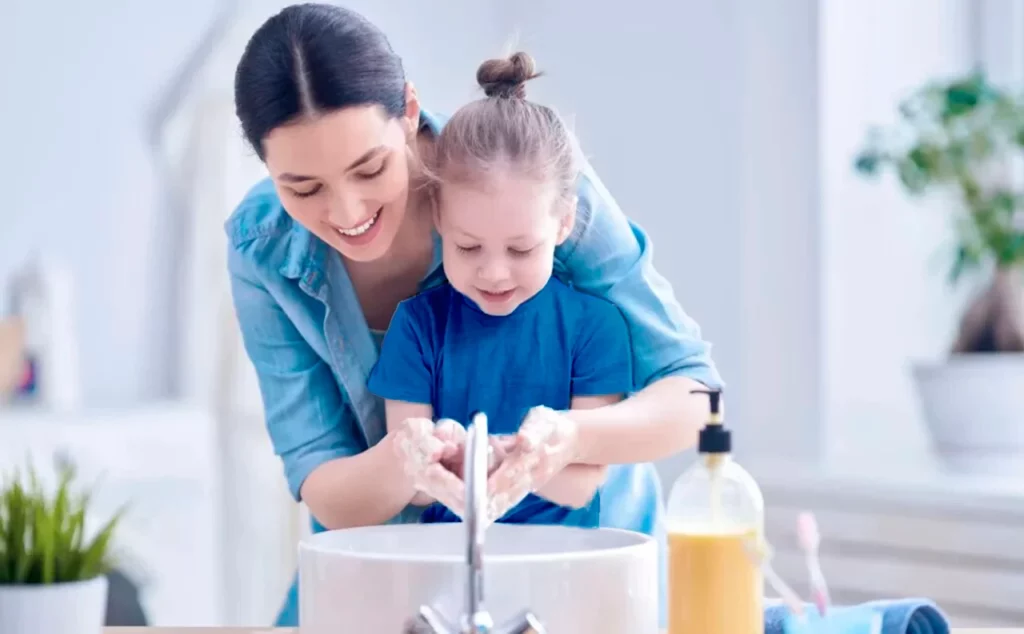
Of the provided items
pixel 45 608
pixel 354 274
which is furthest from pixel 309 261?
pixel 45 608

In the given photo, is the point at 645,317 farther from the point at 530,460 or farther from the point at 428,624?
the point at 428,624

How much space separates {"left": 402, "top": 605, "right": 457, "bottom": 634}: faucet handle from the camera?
0.82 meters

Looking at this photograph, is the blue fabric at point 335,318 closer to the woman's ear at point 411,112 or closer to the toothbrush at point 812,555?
the woman's ear at point 411,112

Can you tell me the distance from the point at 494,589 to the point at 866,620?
31 cm

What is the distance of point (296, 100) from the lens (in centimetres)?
111

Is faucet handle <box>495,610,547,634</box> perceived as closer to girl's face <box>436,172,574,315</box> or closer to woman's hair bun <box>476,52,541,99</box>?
girl's face <box>436,172,574,315</box>

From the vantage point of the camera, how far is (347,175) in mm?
1131

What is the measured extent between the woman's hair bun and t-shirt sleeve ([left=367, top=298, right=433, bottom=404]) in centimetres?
22

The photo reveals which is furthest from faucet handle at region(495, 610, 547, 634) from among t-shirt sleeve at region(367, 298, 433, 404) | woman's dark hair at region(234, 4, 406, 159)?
woman's dark hair at region(234, 4, 406, 159)

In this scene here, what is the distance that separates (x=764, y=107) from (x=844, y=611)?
1896 millimetres

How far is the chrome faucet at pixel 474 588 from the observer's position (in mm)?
801

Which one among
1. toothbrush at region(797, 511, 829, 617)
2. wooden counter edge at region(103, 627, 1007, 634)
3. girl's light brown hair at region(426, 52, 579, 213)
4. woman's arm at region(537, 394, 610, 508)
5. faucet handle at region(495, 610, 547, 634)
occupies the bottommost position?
wooden counter edge at region(103, 627, 1007, 634)

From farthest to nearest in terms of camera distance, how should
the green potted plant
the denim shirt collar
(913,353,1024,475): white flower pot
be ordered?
1. (913,353,1024,475): white flower pot
2. the denim shirt collar
3. the green potted plant

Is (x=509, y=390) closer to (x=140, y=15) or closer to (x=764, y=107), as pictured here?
(x=764, y=107)
